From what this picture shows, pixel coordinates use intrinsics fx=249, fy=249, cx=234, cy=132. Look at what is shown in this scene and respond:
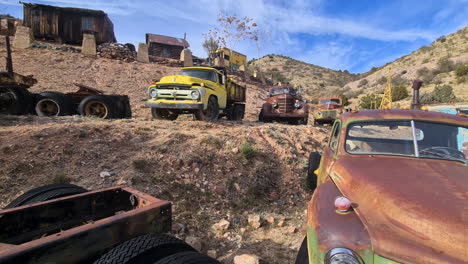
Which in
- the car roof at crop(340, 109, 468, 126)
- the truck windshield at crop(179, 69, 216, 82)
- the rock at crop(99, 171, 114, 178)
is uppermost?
the truck windshield at crop(179, 69, 216, 82)

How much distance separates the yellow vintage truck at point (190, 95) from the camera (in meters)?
7.51

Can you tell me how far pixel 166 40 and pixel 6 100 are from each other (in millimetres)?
29709

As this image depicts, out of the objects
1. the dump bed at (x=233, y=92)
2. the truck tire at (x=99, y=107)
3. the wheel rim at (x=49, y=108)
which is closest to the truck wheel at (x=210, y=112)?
the dump bed at (x=233, y=92)

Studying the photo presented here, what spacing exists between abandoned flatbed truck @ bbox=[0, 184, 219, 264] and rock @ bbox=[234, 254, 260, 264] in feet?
4.06

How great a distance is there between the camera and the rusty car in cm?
143

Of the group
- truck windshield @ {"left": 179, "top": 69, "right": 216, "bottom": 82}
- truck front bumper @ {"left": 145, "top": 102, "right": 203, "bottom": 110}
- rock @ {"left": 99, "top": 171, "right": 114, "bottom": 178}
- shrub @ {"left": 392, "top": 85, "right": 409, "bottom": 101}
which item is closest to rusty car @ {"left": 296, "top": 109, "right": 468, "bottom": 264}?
rock @ {"left": 99, "top": 171, "right": 114, "bottom": 178}

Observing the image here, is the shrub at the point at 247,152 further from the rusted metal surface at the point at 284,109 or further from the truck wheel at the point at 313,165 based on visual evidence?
the rusted metal surface at the point at 284,109

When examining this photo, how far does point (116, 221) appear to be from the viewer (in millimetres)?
1521

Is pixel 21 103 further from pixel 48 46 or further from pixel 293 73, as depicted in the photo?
pixel 293 73

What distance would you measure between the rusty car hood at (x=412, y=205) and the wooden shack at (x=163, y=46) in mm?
34171

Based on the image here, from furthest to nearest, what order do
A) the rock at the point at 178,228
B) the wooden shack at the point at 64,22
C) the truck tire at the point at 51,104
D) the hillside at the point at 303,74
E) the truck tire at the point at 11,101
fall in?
the hillside at the point at 303,74
the wooden shack at the point at 64,22
the truck tire at the point at 51,104
the truck tire at the point at 11,101
the rock at the point at 178,228

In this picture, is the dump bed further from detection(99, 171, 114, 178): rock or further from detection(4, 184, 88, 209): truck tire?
detection(4, 184, 88, 209): truck tire

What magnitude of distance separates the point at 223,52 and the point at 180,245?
34217 mm

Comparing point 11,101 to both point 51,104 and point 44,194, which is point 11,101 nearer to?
point 51,104
